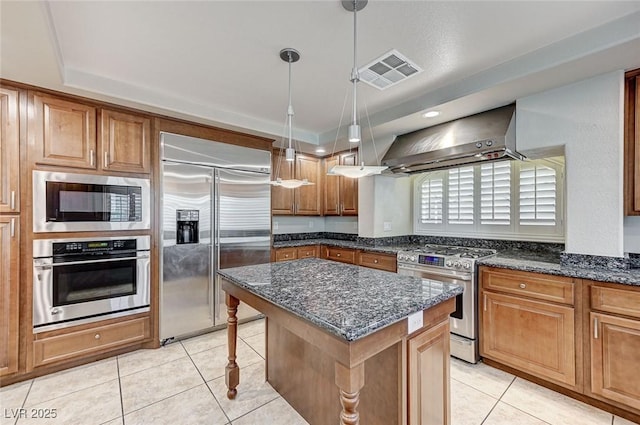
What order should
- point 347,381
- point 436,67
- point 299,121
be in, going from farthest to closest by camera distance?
point 299,121 < point 436,67 < point 347,381

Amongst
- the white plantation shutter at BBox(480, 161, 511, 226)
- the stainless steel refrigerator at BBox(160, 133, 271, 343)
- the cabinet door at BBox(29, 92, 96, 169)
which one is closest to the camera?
the cabinet door at BBox(29, 92, 96, 169)

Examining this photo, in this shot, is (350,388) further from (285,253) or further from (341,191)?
(341,191)

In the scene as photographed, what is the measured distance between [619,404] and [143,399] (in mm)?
3269

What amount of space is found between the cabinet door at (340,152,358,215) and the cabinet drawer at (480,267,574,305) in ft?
6.57

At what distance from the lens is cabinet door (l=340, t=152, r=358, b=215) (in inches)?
163

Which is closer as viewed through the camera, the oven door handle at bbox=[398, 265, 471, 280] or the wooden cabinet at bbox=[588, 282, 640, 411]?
the wooden cabinet at bbox=[588, 282, 640, 411]

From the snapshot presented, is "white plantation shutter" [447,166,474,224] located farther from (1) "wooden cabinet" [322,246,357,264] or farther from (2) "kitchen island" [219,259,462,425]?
(2) "kitchen island" [219,259,462,425]

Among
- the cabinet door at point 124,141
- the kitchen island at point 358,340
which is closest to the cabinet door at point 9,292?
the cabinet door at point 124,141

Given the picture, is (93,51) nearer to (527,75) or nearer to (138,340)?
(138,340)

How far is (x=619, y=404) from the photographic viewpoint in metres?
1.87

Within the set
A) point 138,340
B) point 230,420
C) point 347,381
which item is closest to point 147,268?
point 138,340

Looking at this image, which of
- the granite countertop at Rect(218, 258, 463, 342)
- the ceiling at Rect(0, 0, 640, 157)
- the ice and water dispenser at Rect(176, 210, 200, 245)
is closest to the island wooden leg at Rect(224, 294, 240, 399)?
the granite countertop at Rect(218, 258, 463, 342)

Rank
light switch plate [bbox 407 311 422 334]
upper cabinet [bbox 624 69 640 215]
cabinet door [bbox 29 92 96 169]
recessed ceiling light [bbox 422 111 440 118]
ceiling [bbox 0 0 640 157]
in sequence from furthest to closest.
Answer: recessed ceiling light [bbox 422 111 440 118], cabinet door [bbox 29 92 96 169], upper cabinet [bbox 624 69 640 215], ceiling [bbox 0 0 640 157], light switch plate [bbox 407 311 422 334]

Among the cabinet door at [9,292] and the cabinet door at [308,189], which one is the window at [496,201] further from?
the cabinet door at [9,292]
